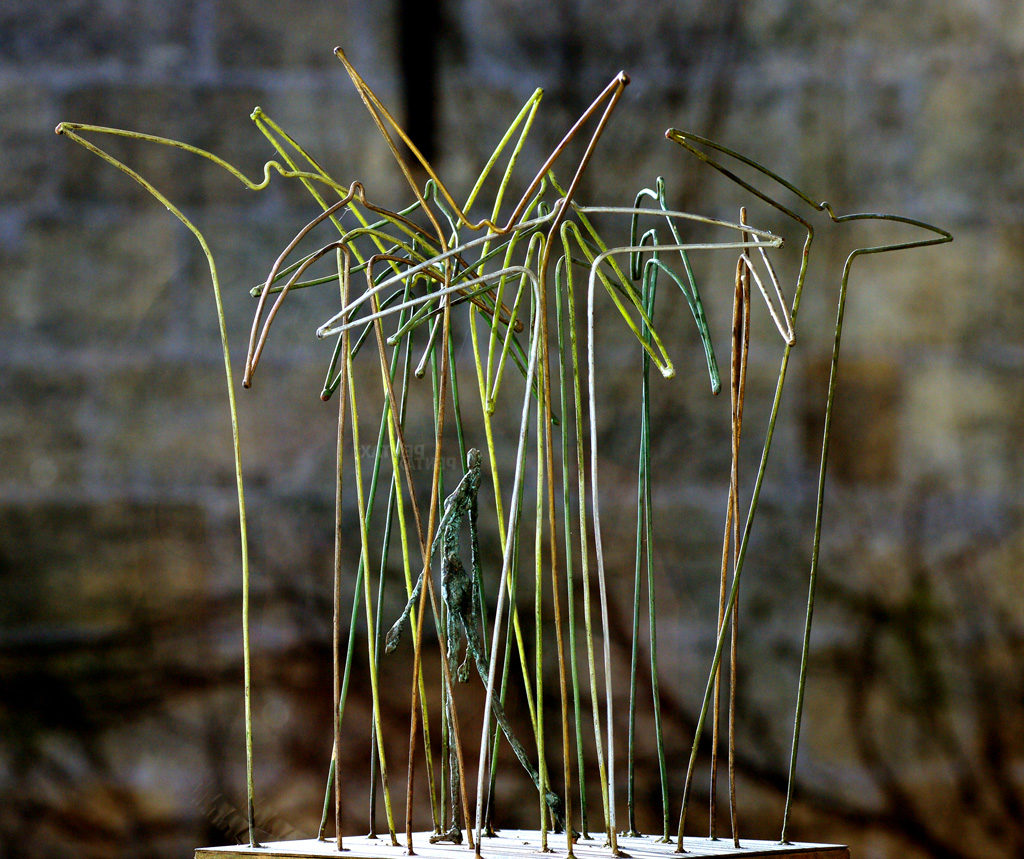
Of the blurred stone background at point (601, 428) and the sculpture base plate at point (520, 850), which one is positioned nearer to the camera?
the sculpture base plate at point (520, 850)

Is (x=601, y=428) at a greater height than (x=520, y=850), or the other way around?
(x=601, y=428)

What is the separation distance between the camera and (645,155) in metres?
1.20

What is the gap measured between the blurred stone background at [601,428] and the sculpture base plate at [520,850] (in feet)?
1.94

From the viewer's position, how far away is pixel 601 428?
118 centimetres

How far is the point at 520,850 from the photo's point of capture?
Result: 518 millimetres

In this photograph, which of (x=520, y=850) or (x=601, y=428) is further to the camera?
(x=601, y=428)

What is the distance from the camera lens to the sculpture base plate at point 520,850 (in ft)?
1.60

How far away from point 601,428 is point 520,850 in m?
0.70

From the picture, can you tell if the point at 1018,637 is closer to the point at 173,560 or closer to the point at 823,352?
the point at 823,352

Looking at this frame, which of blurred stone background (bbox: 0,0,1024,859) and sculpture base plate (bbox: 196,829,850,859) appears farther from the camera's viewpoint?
blurred stone background (bbox: 0,0,1024,859)

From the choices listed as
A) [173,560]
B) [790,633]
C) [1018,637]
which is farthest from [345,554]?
[1018,637]

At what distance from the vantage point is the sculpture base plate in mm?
487

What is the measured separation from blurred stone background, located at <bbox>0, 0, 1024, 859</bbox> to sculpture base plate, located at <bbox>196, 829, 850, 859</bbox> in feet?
1.94

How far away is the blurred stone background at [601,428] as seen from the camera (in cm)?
114
